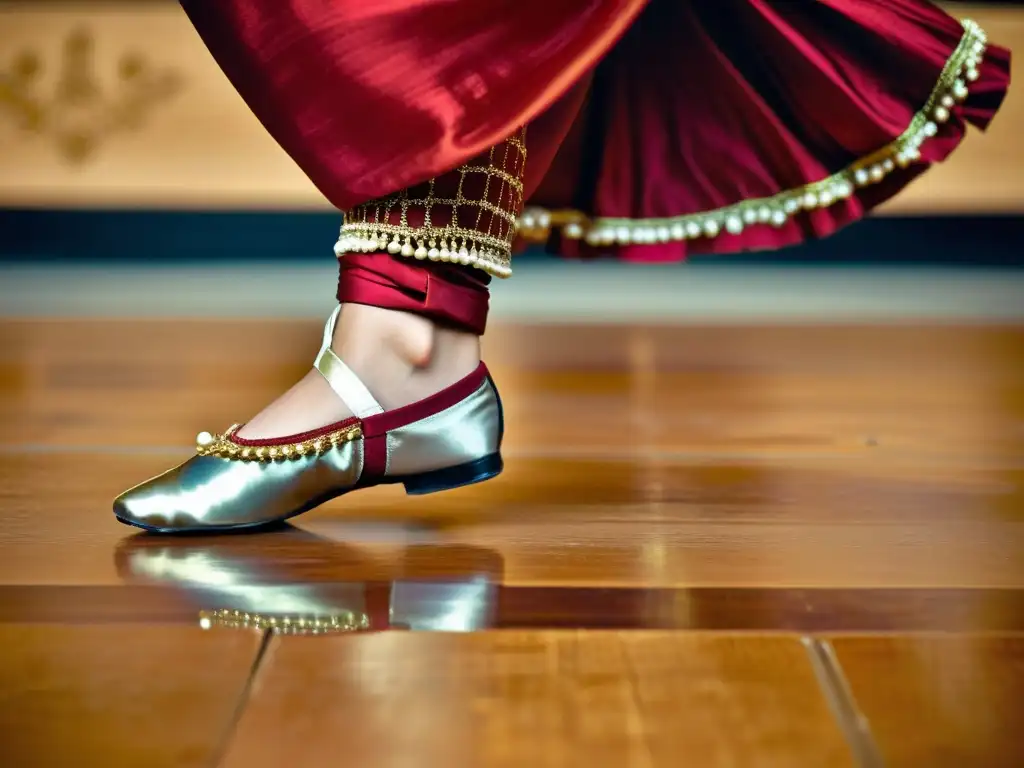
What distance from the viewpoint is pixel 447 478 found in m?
0.62

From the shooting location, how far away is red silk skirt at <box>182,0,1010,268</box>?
0.58m

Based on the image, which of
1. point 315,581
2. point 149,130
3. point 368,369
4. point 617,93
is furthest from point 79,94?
point 315,581

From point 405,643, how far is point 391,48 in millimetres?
301

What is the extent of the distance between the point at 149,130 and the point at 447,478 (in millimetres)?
1774

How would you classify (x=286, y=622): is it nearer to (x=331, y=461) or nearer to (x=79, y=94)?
(x=331, y=461)

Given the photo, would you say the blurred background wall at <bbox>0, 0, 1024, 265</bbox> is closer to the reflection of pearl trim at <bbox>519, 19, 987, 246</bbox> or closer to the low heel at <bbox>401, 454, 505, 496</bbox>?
the reflection of pearl trim at <bbox>519, 19, 987, 246</bbox>

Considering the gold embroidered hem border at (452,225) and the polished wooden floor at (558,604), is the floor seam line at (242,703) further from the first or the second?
the gold embroidered hem border at (452,225)

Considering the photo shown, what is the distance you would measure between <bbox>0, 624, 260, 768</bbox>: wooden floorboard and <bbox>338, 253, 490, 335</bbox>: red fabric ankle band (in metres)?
0.22

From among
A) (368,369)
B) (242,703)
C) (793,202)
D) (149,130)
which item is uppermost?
(149,130)

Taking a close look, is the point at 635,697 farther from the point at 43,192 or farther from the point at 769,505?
the point at 43,192

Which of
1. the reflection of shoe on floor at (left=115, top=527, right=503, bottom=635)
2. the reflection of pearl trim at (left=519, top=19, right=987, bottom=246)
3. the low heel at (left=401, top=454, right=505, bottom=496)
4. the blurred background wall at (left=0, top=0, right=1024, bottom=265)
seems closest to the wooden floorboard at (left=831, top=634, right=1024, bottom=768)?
the reflection of shoe on floor at (left=115, top=527, right=503, bottom=635)

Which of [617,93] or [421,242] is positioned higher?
[617,93]

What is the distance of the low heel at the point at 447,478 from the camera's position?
620 mm

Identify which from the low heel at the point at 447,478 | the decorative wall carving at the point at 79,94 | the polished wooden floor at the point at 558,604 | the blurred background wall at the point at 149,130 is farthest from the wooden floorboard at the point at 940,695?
the decorative wall carving at the point at 79,94
